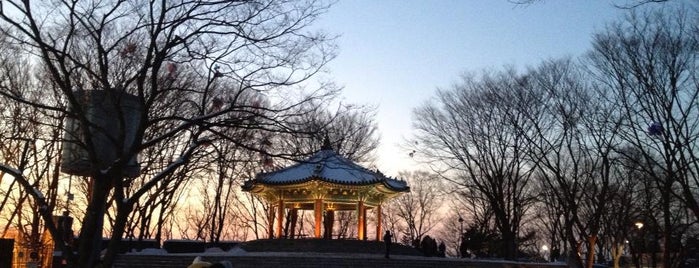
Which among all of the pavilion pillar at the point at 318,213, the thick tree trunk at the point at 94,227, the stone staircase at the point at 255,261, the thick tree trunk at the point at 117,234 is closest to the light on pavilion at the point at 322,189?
the pavilion pillar at the point at 318,213

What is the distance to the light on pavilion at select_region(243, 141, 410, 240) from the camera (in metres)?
26.7

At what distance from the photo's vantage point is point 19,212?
25.1 metres

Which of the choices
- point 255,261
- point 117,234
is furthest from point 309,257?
point 117,234

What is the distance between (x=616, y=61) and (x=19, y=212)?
74.8 ft

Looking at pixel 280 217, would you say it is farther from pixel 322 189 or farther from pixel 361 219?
pixel 361 219

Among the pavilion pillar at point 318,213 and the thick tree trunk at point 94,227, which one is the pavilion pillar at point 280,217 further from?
the thick tree trunk at point 94,227

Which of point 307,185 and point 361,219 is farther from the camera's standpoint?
point 361,219

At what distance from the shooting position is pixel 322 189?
88.4 ft

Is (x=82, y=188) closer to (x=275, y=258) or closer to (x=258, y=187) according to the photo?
(x=258, y=187)

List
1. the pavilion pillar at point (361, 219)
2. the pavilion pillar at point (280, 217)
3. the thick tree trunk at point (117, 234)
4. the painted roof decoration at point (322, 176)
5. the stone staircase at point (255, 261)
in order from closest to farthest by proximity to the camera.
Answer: the thick tree trunk at point (117, 234)
the stone staircase at point (255, 261)
the painted roof decoration at point (322, 176)
the pavilion pillar at point (361, 219)
the pavilion pillar at point (280, 217)

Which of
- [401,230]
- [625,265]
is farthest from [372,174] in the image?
[625,265]

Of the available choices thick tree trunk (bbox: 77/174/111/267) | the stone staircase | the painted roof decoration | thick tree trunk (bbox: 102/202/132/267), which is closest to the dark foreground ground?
the stone staircase

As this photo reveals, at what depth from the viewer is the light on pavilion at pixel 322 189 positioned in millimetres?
26719

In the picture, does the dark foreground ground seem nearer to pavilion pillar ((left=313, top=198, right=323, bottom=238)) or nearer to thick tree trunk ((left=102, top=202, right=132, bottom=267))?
pavilion pillar ((left=313, top=198, right=323, bottom=238))
